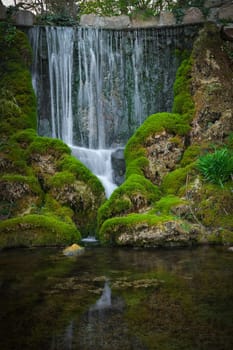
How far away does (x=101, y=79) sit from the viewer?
46.2 feet

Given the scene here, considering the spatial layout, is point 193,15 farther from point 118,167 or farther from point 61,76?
point 118,167

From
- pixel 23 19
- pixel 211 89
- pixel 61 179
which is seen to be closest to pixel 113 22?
pixel 23 19

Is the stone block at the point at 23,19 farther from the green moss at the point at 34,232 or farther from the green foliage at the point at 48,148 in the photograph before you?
the green moss at the point at 34,232

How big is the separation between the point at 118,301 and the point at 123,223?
3788 millimetres

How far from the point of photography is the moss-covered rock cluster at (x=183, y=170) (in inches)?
327

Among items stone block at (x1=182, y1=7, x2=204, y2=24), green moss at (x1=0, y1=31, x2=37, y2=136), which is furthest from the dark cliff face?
green moss at (x1=0, y1=31, x2=37, y2=136)

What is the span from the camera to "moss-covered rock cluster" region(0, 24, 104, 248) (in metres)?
8.38

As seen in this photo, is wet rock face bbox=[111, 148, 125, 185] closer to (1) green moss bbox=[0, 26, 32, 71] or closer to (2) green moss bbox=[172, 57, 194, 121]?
(2) green moss bbox=[172, 57, 194, 121]

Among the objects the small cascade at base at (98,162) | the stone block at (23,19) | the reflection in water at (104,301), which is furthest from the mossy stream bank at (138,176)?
the reflection in water at (104,301)

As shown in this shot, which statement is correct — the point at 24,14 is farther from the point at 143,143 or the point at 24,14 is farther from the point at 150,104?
the point at 143,143

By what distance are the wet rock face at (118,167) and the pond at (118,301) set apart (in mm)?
4496

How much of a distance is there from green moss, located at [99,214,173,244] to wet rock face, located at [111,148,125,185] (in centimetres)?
299

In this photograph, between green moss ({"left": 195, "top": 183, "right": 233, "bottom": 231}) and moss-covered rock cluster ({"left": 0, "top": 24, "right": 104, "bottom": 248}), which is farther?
green moss ({"left": 195, "top": 183, "right": 233, "bottom": 231})

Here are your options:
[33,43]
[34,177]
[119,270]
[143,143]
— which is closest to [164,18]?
[33,43]
